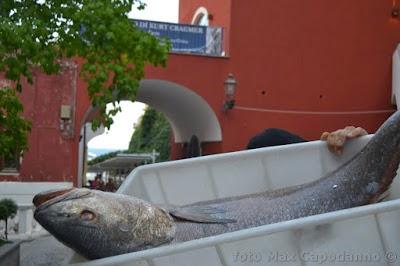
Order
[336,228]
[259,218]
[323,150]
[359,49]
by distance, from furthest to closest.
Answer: [359,49] → [323,150] → [259,218] → [336,228]

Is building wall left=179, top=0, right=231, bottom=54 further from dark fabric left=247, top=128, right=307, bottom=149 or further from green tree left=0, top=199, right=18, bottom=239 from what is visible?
dark fabric left=247, top=128, right=307, bottom=149

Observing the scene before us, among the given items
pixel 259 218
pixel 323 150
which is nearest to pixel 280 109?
pixel 323 150

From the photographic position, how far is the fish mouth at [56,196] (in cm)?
243

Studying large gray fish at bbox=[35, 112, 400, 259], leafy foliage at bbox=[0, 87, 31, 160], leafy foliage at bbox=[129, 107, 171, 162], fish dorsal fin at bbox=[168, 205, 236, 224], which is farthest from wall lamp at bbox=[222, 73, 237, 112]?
leafy foliage at bbox=[129, 107, 171, 162]

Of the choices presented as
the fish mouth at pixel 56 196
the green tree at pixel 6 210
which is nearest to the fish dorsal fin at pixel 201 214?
the fish mouth at pixel 56 196

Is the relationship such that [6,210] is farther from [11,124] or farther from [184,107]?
[184,107]

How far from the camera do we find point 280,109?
1571 centimetres

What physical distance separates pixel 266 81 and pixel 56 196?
13426 millimetres

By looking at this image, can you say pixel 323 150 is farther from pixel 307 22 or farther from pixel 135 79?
pixel 307 22

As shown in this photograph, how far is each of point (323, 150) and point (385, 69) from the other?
13122 mm

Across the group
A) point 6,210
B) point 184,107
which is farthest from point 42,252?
point 184,107

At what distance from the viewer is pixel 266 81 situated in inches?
616

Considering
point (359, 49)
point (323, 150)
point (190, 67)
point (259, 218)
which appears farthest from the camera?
point (359, 49)

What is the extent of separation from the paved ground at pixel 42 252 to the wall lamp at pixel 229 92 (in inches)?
219
